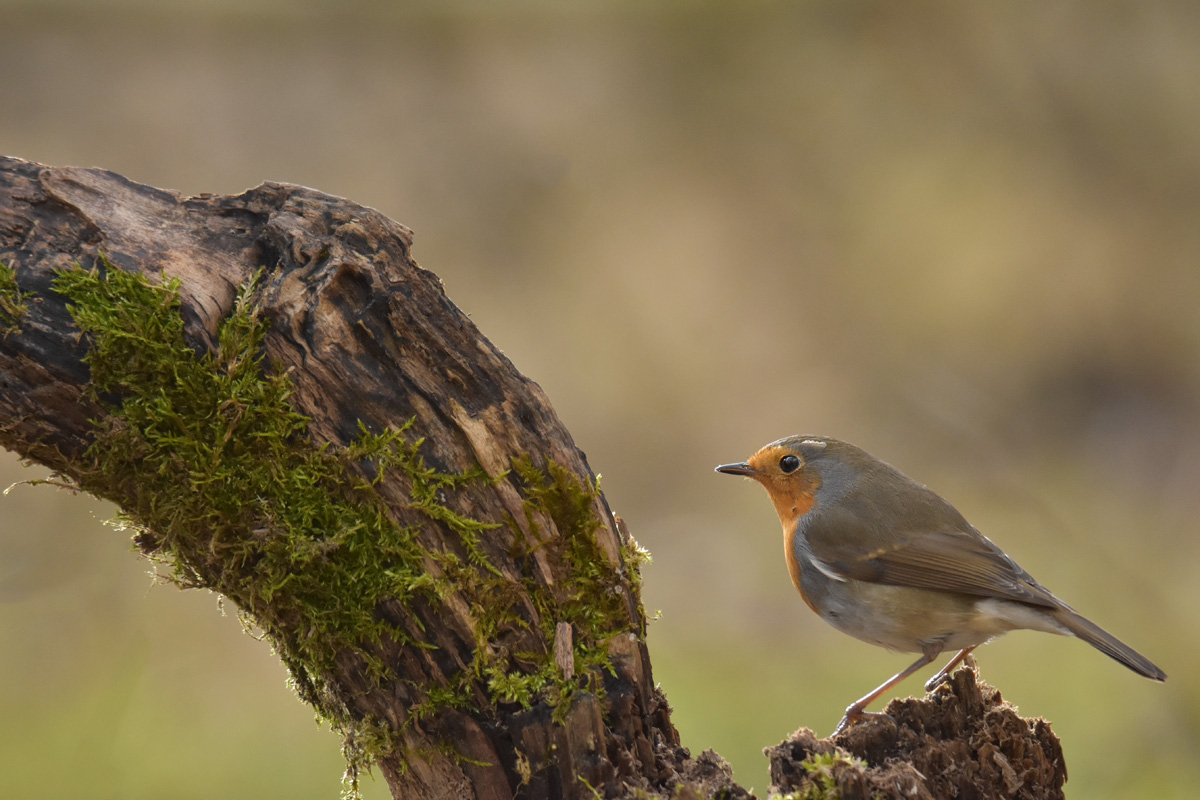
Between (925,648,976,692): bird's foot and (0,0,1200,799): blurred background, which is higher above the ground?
(0,0,1200,799): blurred background

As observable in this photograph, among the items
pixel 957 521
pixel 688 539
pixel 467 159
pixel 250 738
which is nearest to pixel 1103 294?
pixel 688 539

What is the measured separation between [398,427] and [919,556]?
2.43 meters

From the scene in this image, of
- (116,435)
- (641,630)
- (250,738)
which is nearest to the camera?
(116,435)

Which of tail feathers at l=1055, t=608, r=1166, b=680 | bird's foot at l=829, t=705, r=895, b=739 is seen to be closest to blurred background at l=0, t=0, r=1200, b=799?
tail feathers at l=1055, t=608, r=1166, b=680

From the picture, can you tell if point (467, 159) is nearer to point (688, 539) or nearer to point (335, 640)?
point (688, 539)

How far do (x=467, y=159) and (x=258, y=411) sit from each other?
33.8ft

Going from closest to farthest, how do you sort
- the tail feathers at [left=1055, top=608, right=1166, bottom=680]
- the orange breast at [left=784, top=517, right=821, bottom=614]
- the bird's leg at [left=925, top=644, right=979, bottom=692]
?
the tail feathers at [left=1055, top=608, right=1166, bottom=680], the bird's leg at [left=925, top=644, right=979, bottom=692], the orange breast at [left=784, top=517, right=821, bottom=614]

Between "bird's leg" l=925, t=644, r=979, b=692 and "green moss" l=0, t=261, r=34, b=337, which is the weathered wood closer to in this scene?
"green moss" l=0, t=261, r=34, b=337

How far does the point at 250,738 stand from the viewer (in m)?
7.62

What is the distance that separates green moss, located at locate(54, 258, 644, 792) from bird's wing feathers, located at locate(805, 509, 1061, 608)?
171cm

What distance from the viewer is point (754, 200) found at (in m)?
13.0

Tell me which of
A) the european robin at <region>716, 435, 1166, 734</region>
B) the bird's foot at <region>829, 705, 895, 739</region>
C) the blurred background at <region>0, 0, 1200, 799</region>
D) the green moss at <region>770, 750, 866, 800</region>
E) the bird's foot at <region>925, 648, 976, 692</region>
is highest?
the blurred background at <region>0, 0, 1200, 799</region>

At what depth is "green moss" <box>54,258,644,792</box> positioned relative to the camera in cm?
249

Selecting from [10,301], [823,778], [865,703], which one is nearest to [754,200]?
[865,703]
